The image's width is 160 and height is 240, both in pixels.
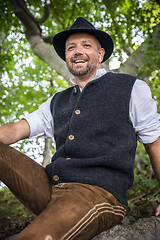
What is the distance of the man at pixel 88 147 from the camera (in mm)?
1629

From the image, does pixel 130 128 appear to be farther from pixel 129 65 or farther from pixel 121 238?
pixel 129 65

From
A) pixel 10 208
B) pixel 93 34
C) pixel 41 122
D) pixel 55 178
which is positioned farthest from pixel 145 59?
pixel 10 208

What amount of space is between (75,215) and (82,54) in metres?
1.39

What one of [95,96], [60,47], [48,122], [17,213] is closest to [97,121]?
[95,96]

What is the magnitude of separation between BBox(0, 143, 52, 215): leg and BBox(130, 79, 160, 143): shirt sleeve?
902mm

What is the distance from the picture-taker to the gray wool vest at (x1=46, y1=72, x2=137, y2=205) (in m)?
1.79

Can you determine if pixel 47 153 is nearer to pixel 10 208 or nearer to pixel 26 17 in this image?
pixel 10 208

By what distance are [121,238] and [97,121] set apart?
859 millimetres

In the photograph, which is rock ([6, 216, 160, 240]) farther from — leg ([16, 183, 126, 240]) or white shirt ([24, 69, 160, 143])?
white shirt ([24, 69, 160, 143])

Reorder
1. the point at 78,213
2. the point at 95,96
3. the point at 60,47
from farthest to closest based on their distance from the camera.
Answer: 1. the point at 60,47
2. the point at 95,96
3. the point at 78,213

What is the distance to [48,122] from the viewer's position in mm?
2375

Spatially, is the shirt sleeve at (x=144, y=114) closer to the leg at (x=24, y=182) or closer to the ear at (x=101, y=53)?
the ear at (x=101, y=53)

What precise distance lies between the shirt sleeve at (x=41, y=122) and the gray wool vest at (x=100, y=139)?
0.92 feet

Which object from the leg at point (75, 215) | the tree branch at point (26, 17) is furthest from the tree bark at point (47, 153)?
the leg at point (75, 215)
